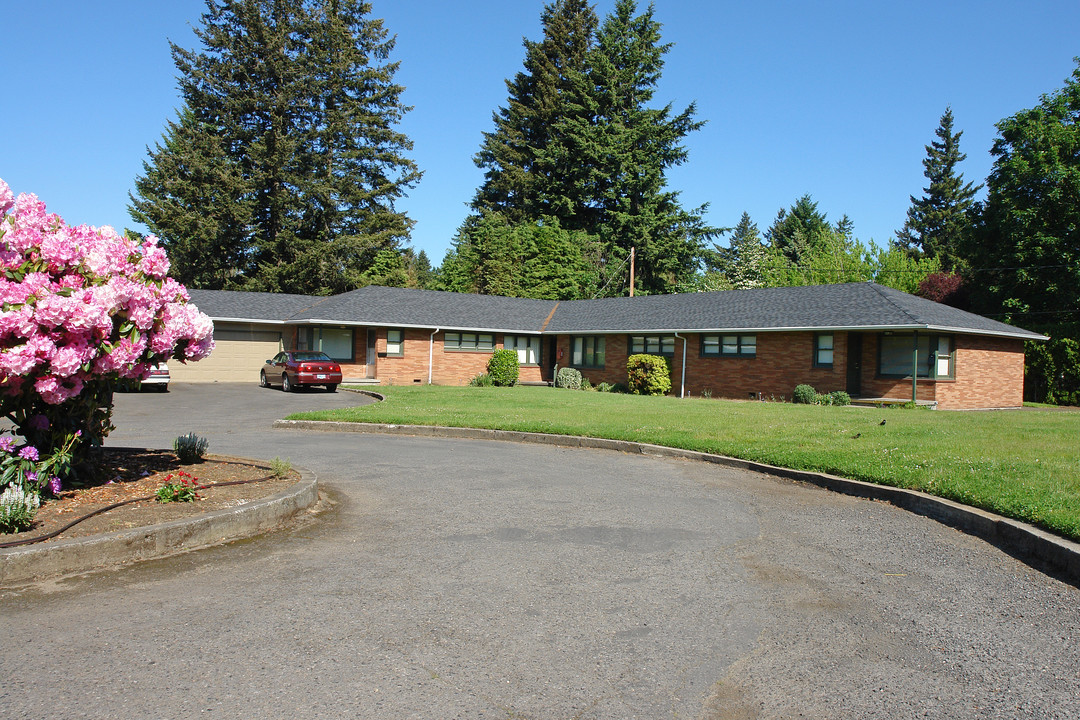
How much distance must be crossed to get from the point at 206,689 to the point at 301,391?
2590cm

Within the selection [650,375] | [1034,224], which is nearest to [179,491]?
[650,375]

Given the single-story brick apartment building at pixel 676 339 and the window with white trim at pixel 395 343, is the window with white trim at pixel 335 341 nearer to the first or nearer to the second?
the single-story brick apartment building at pixel 676 339

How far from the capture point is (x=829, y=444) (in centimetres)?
1226

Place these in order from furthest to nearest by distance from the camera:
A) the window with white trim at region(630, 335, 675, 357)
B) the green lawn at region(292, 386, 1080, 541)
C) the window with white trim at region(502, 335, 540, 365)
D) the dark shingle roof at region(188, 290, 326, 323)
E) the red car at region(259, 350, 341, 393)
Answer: the window with white trim at region(502, 335, 540, 365), the dark shingle roof at region(188, 290, 326, 323), the window with white trim at region(630, 335, 675, 357), the red car at region(259, 350, 341, 393), the green lawn at region(292, 386, 1080, 541)

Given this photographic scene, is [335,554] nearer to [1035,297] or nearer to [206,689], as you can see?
[206,689]


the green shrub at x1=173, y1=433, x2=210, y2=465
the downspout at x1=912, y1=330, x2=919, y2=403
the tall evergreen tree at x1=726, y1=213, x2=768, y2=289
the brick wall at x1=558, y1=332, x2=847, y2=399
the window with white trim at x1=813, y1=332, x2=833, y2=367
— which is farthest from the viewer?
the tall evergreen tree at x1=726, y1=213, x2=768, y2=289

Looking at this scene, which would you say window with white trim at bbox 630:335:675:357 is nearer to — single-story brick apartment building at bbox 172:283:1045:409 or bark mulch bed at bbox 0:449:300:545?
single-story brick apartment building at bbox 172:283:1045:409

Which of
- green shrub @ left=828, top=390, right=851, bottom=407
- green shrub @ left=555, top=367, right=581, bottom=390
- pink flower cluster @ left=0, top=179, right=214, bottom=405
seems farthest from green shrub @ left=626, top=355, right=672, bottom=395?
pink flower cluster @ left=0, top=179, right=214, bottom=405

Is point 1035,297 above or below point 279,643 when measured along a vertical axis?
above

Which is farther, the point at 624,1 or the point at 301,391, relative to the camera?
the point at 624,1

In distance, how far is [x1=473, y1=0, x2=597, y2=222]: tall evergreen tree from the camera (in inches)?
2383

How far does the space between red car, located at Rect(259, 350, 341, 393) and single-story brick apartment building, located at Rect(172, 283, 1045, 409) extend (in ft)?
11.8

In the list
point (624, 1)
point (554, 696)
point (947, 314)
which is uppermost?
point (624, 1)

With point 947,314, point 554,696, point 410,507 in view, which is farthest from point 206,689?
point 947,314
